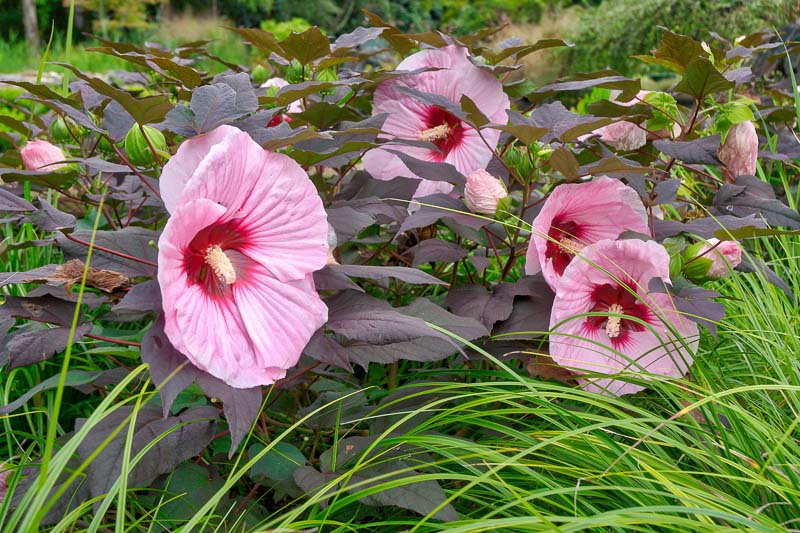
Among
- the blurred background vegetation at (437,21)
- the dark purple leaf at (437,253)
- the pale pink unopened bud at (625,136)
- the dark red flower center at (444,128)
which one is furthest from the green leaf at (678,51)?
Answer: the blurred background vegetation at (437,21)

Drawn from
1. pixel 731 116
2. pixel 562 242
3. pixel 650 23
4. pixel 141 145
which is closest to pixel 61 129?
pixel 141 145

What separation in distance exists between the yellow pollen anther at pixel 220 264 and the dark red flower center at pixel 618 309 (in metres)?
0.50

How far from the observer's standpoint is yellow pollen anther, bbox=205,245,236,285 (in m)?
0.78

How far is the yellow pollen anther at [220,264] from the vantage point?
0.78 meters

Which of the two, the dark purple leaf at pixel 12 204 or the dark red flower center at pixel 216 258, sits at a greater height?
the dark purple leaf at pixel 12 204

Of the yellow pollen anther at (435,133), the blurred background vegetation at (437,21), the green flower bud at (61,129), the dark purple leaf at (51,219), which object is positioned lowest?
the blurred background vegetation at (437,21)

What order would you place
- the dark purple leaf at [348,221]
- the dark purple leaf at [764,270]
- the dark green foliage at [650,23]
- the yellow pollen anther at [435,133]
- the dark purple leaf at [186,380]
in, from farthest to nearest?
the dark green foliage at [650,23], the yellow pollen anther at [435,133], the dark purple leaf at [764,270], the dark purple leaf at [348,221], the dark purple leaf at [186,380]

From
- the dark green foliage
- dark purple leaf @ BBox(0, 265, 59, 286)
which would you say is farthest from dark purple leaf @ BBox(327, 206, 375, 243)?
the dark green foliage

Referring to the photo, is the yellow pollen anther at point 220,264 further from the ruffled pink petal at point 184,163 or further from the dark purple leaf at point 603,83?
the dark purple leaf at point 603,83

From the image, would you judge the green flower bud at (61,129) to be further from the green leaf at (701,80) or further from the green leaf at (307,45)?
the green leaf at (701,80)

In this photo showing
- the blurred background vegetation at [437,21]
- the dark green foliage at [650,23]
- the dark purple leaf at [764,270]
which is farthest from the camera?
the blurred background vegetation at [437,21]

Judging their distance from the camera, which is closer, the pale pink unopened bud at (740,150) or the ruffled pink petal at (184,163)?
the ruffled pink petal at (184,163)

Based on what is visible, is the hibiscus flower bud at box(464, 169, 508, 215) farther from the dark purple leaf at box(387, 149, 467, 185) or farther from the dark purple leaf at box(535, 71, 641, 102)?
the dark purple leaf at box(535, 71, 641, 102)

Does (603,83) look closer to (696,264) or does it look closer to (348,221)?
(696,264)
